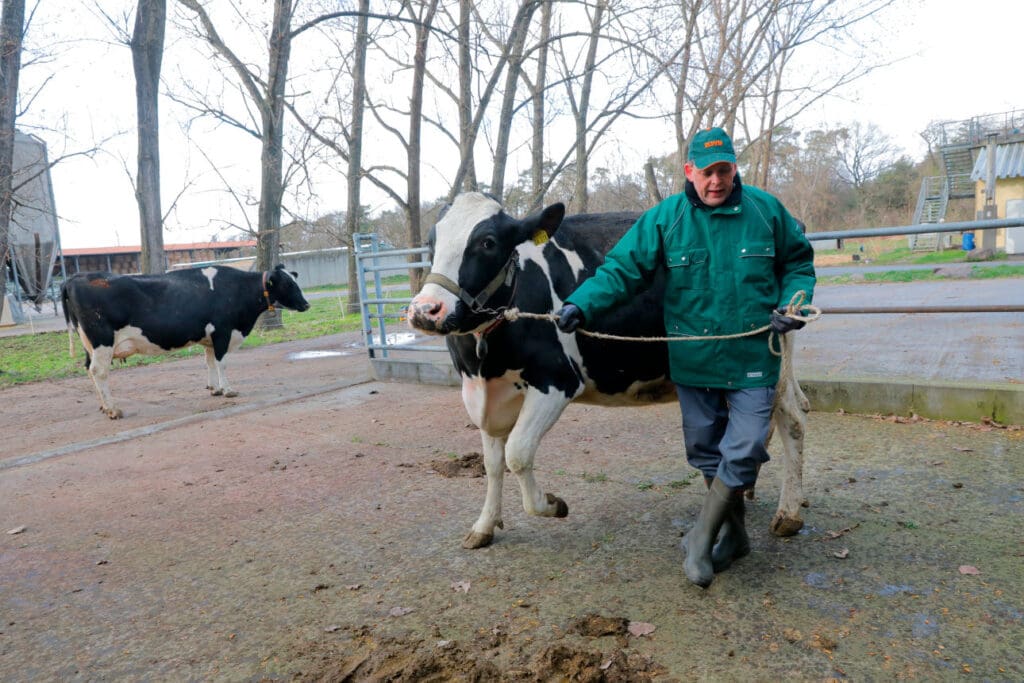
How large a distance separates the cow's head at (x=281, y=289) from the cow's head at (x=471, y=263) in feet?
22.2

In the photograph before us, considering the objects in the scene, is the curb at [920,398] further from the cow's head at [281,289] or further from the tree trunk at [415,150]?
the tree trunk at [415,150]

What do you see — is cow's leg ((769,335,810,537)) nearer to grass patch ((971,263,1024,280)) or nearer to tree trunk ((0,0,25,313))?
tree trunk ((0,0,25,313))

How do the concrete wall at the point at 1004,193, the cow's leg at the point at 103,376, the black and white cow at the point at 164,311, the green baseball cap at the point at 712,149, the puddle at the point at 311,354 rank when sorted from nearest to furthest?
the green baseball cap at the point at 712,149 → the cow's leg at the point at 103,376 → the black and white cow at the point at 164,311 → the puddle at the point at 311,354 → the concrete wall at the point at 1004,193

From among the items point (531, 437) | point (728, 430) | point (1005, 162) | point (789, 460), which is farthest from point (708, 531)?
point (1005, 162)

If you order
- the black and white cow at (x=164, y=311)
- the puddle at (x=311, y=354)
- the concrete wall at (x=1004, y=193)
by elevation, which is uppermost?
the concrete wall at (x=1004, y=193)

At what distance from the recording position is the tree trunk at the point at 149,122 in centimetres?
1454

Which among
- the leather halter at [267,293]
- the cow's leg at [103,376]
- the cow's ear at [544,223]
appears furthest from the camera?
the leather halter at [267,293]

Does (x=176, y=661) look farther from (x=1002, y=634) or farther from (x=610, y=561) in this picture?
(x=1002, y=634)

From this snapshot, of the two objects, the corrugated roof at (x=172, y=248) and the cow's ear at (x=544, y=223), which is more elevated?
the corrugated roof at (x=172, y=248)

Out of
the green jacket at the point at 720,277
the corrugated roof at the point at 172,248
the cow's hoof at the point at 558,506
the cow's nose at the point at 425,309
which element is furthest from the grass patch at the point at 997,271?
the corrugated roof at the point at 172,248

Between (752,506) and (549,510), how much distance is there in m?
1.14

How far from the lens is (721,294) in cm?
288

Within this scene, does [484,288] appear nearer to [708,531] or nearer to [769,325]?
[769,325]

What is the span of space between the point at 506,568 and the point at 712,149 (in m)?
2.01
